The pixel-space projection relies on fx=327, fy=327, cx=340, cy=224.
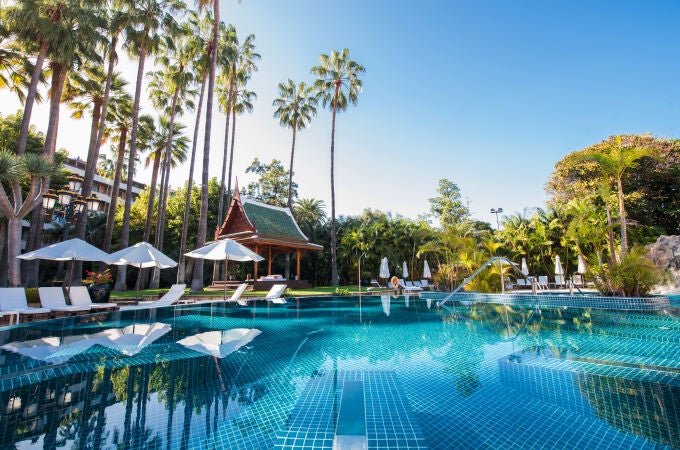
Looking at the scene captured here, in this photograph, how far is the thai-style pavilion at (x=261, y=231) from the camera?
66.1 ft

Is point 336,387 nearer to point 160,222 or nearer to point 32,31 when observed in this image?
point 32,31

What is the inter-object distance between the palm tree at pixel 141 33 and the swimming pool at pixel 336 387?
13394 millimetres

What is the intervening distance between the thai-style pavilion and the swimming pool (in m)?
12.6

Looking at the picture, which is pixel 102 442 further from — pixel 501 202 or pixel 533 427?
pixel 501 202

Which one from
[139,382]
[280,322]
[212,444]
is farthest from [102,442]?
[280,322]

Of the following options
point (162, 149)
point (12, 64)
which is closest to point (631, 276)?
point (12, 64)

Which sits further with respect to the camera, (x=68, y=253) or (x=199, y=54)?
(x=199, y=54)

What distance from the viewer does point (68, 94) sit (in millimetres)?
19984

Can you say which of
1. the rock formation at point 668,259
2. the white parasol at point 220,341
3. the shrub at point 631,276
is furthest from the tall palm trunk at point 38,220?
the rock formation at point 668,259

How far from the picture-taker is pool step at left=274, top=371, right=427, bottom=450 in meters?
2.59

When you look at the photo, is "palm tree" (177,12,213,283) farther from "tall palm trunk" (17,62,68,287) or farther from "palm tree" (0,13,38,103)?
"palm tree" (0,13,38,103)

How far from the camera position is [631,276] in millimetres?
10844

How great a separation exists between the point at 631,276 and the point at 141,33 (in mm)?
26199

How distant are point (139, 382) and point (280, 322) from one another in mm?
5455
